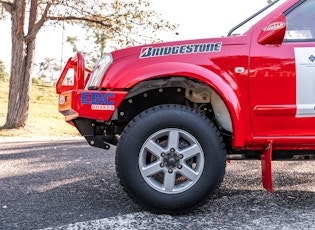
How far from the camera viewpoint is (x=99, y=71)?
3.58m

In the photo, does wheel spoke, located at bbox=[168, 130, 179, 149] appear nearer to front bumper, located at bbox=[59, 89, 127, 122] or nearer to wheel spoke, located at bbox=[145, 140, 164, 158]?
wheel spoke, located at bbox=[145, 140, 164, 158]

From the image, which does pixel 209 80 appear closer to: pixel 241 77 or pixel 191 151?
pixel 241 77

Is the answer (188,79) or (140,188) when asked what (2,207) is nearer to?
(140,188)

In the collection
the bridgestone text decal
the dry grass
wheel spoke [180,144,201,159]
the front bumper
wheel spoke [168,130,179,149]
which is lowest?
the dry grass

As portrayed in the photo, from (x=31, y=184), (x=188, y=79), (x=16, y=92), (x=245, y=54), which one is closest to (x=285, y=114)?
(x=245, y=54)

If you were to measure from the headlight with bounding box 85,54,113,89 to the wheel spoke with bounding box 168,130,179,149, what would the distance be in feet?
2.38

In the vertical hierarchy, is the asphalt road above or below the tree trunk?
below

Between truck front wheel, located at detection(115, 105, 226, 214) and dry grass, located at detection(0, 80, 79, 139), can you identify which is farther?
dry grass, located at detection(0, 80, 79, 139)

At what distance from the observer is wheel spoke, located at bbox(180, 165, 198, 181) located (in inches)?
128

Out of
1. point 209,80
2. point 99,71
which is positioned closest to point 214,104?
point 209,80

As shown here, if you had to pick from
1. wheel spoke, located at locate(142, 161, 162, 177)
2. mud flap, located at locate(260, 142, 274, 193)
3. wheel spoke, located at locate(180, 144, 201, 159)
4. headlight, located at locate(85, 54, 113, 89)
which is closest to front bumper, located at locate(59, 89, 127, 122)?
headlight, located at locate(85, 54, 113, 89)

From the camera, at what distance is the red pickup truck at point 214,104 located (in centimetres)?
326

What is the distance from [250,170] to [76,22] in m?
12.3

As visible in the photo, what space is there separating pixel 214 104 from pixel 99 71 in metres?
0.99
